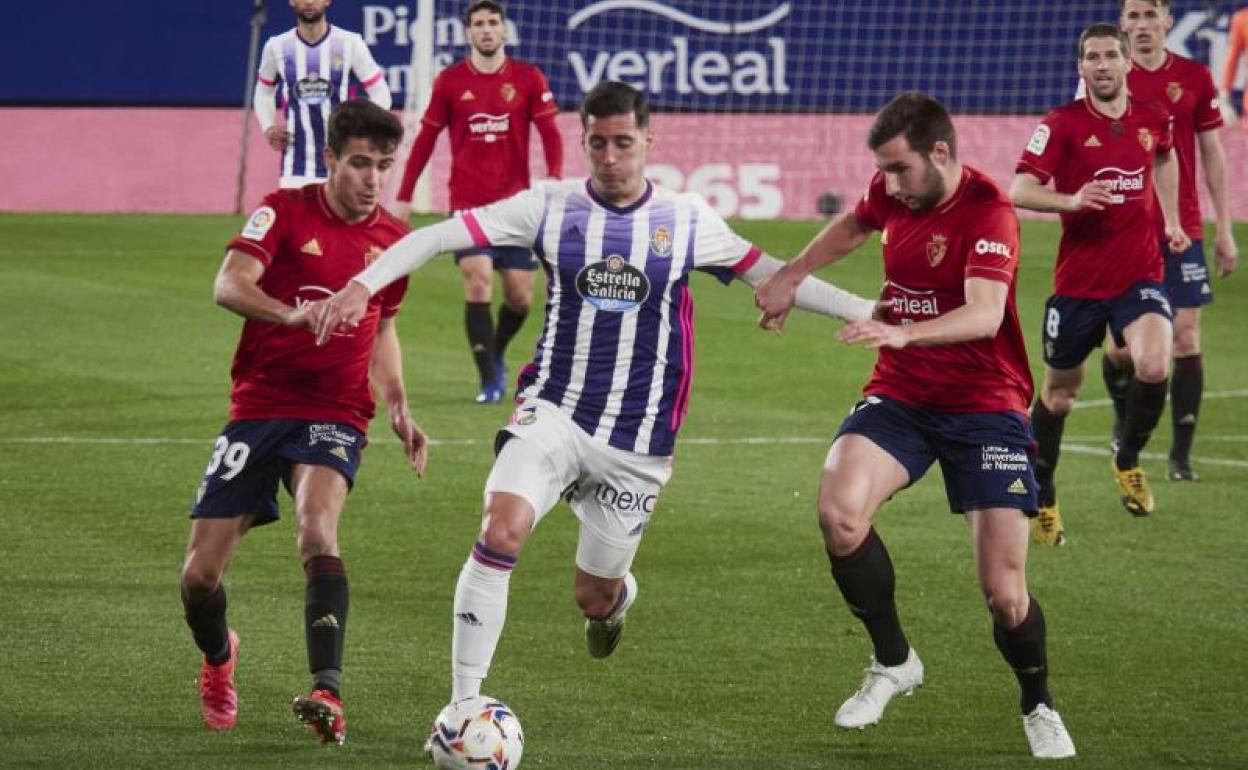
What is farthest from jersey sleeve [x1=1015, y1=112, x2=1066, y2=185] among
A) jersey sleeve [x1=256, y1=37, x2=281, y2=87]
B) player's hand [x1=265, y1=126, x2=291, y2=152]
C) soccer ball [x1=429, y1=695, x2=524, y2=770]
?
jersey sleeve [x1=256, y1=37, x2=281, y2=87]

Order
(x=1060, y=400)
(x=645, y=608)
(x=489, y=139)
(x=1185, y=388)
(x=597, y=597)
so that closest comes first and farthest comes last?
(x=597, y=597) < (x=645, y=608) < (x=1060, y=400) < (x=1185, y=388) < (x=489, y=139)

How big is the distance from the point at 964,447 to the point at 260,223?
7.13 ft

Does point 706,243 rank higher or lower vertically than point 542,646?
higher

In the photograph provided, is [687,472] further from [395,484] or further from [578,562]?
[578,562]

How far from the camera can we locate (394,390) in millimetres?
6676

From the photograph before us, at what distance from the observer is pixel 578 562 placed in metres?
6.84

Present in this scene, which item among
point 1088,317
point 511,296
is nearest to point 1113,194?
point 1088,317

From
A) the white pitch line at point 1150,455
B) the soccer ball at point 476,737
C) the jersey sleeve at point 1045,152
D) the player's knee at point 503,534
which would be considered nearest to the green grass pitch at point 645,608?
the white pitch line at point 1150,455

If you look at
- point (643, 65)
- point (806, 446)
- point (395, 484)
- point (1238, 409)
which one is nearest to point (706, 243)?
point (395, 484)

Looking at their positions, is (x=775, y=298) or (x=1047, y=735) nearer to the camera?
(x=1047, y=735)

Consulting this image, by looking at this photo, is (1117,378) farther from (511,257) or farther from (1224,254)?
(511,257)

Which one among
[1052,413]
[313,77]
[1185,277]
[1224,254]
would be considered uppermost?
[313,77]

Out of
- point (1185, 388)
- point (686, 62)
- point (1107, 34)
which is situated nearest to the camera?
point (1107, 34)

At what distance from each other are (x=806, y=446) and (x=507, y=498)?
19.4 ft
